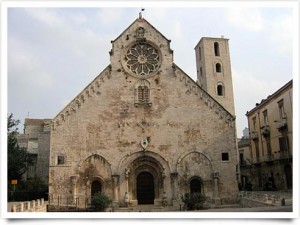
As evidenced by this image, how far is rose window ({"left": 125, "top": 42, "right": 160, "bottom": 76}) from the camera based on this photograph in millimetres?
26516

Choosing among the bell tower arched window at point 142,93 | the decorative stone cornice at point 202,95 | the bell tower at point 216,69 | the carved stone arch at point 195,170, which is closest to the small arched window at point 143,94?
the bell tower arched window at point 142,93

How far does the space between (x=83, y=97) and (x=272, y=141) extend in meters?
19.3

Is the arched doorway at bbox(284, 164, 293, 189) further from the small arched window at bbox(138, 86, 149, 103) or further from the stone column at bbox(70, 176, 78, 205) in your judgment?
the stone column at bbox(70, 176, 78, 205)

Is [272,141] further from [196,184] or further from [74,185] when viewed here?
[74,185]

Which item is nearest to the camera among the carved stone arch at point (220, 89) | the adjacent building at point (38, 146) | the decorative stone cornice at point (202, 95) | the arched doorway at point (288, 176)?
the decorative stone cornice at point (202, 95)

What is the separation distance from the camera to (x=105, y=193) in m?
23.9

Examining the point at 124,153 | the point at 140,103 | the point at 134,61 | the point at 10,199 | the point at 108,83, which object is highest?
the point at 134,61

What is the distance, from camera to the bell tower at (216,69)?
3566cm

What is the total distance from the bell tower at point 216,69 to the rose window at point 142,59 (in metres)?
10.6

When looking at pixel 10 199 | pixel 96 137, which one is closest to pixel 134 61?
pixel 96 137

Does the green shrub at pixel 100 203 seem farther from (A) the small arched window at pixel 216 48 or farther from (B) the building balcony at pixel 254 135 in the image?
(A) the small arched window at pixel 216 48

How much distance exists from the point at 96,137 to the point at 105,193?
4.14m
